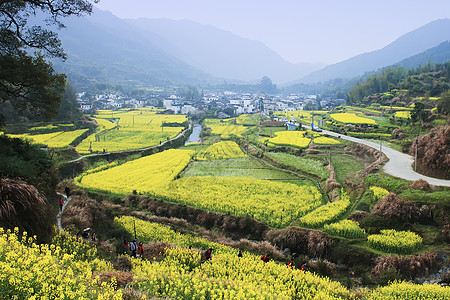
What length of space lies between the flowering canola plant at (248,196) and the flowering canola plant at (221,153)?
1131cm

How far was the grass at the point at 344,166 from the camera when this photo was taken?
28.9 m

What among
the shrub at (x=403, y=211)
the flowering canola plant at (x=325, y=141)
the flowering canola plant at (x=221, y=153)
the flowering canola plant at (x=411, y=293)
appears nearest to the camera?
the flowering canola plant at (x=411, y=293)

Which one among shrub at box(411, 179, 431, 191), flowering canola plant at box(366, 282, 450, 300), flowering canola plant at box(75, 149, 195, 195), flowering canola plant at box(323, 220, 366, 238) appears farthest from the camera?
flowering canola plant at box(75, 149, 195, 195)

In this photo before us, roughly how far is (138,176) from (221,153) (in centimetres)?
→ 1488

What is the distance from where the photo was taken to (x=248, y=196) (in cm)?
2483

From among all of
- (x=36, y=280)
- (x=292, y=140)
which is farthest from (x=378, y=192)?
(x=292, y=140)

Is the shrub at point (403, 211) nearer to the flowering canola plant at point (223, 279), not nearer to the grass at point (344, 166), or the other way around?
the flowering canola plant at point (223, 279)

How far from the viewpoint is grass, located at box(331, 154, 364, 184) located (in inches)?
1137

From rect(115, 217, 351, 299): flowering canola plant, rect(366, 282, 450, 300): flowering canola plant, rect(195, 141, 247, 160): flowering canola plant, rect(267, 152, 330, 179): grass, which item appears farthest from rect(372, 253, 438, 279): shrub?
rect(195, 141, 247, 160): flowering canola plant

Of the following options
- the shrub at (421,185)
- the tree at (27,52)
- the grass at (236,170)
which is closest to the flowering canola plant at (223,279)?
the tree at (27,52)

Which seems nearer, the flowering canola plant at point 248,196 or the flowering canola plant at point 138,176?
the flowering canola plant at point 248,196

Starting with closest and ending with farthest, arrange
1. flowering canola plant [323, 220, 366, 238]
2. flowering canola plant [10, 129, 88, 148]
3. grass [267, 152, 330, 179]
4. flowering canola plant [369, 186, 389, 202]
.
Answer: flowering canola plant [323, 220, 366, 238] → flowering canola plant [369, 186, 389, 202] → grass [267, 152, 330, 179] → flowering canola plant [10, 129, 88, 148]

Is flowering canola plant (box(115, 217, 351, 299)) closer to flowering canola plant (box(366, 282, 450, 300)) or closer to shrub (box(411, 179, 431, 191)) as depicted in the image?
flowering canola plant (box(366, 282, 450, 300))

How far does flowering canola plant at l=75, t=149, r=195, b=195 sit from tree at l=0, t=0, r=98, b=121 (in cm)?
1372
